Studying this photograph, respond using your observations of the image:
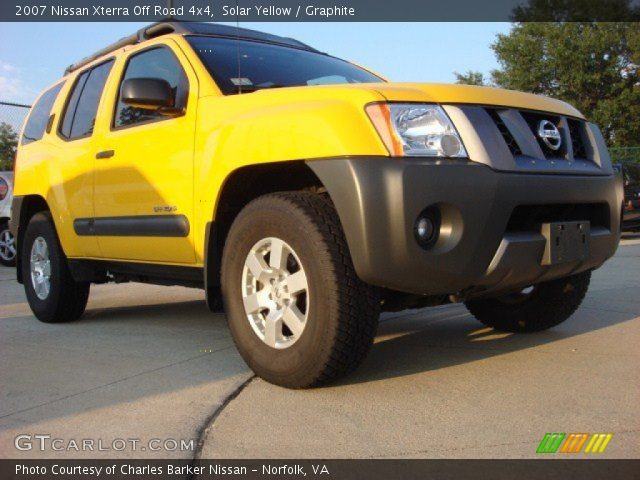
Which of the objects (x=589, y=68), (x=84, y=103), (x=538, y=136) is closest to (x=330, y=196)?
(x=538, y=136)

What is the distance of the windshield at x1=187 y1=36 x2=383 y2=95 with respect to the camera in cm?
387

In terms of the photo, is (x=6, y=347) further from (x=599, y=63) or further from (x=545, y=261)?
(x=599, y=63)

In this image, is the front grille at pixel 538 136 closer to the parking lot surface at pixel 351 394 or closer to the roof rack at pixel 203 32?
the parking lot surface at pixel 351 394

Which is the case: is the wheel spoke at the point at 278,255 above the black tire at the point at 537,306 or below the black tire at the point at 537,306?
above

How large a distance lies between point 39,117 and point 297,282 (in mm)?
3794

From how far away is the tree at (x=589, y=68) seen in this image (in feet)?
93.7

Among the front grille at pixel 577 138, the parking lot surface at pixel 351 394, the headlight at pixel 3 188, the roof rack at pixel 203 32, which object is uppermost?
the roof rack at pixel 203 32

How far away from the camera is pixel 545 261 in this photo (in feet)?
10.0

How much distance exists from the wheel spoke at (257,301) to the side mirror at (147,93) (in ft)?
4.18

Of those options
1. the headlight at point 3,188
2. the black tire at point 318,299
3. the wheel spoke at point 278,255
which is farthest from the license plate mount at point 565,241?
the headlight at point 3,188

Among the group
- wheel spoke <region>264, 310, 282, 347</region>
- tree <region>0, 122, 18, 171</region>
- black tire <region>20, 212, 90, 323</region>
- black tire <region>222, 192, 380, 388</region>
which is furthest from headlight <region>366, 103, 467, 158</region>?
tree <region>0, 122, 18, 171</region>

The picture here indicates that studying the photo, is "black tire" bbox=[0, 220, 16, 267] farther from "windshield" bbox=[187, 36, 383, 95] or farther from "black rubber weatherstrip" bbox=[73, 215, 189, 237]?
"windshield" bbox=[187, 36, 383, 95]
